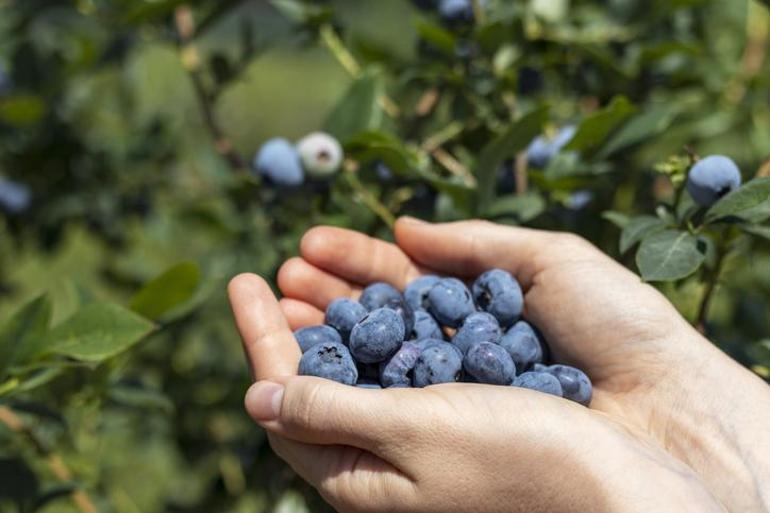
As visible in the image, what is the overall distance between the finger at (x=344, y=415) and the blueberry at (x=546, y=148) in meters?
0.65

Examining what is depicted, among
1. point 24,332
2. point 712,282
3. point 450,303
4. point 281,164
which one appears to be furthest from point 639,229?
point 24,332

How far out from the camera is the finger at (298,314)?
1.40 metres

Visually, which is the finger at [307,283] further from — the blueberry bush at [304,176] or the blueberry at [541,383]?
the blueberry at [541,383]

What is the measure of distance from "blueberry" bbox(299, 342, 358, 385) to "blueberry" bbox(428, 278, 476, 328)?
0.65 ft

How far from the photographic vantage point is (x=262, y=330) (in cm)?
127

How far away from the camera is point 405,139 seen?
178 centimetres

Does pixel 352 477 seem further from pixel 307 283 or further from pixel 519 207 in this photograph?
pixel 519 207

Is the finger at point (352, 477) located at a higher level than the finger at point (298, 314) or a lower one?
higher

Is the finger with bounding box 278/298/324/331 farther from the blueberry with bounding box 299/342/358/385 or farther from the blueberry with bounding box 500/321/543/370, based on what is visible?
the blueberry with bounding box 500/321/543/370

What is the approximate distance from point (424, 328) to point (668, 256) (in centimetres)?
38

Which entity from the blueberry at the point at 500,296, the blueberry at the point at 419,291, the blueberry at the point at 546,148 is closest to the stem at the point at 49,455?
the blueberry at the point at 419,291

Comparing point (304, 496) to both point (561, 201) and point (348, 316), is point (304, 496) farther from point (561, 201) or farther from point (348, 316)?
point (561, 201)

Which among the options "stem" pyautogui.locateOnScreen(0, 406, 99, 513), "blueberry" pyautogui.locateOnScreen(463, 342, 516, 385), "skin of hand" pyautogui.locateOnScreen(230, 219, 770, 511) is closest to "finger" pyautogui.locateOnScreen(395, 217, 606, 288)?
"skin of hand" pyautogui.locateOnScreen(230, 219, 770, 511)

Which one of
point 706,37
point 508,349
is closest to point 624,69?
point 706,37
